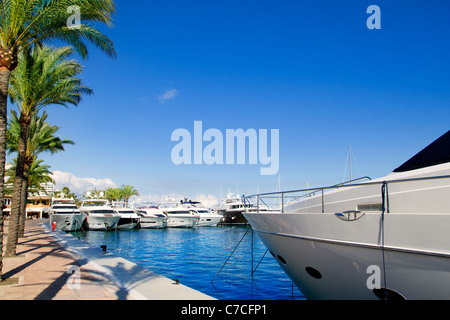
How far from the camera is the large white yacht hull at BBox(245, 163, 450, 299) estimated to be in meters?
4.27

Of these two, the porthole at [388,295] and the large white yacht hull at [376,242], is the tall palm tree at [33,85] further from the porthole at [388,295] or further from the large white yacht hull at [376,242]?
the porthole at [388,295]

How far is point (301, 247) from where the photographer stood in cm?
610

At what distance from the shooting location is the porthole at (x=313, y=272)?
6031mm

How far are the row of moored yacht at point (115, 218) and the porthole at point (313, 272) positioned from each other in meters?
32.5

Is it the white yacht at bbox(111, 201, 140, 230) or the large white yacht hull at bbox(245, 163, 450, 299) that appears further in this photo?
the white yacht at bbox(111, 201, 140, 230)

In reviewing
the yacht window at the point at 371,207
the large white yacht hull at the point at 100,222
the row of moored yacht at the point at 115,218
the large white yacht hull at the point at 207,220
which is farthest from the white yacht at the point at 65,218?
the yacht window at the point at 371,207

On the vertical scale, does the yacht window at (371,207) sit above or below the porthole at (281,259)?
above

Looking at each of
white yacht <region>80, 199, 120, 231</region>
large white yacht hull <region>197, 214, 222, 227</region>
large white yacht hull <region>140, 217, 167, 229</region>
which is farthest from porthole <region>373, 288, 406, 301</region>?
large white yacht hull <region>197, 214, 222, 227</region>

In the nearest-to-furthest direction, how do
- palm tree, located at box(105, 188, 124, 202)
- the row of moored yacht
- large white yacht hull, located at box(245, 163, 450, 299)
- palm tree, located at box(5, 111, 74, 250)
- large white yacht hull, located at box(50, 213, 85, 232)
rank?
large white yacht hull, located at box(245, 163, 450, 299)
palm tree, located at box(5, 111, 74, 250)
large white yacht hull, located at box(50, 213, 85, 232)
the row of moored yacht
palm tree, located at box(105, 188, 124, 202)

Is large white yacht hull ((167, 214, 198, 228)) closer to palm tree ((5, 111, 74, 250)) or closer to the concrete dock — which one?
palm tree ((5, 111, 74, 250))

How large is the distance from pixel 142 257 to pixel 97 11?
46.2ft

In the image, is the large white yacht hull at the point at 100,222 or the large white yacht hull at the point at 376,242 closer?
the large white yacht hull at the point at 376,242

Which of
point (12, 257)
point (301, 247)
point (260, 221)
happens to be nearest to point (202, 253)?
point (12, 257)
